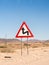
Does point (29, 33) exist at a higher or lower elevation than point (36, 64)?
higher

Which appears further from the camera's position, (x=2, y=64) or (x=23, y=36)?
(x=23, y=36)

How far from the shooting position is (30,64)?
Answer: 38.5 feet

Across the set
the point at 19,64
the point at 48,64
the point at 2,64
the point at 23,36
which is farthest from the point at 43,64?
the point at 23,36

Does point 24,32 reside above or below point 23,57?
above

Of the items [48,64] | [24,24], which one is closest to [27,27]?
[24,24]

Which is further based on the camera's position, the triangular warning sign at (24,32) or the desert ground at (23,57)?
the triangular warning sign at (24,32)

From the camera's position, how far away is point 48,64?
12.0 metres

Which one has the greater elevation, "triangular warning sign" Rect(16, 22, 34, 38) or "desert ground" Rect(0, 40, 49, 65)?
"triangular warning sign" Rect(16, 22, 34, 38)

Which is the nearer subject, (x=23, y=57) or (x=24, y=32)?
(x=23, y=57)

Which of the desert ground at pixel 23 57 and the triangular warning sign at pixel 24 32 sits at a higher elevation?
the triangular warning sign at pixel 24 32

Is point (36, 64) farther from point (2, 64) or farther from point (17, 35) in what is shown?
point (17, 35)

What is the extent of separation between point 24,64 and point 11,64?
622 mm

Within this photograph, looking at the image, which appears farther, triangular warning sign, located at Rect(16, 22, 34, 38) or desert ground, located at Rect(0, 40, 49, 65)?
triangular warning sign, located at Rect(16, 22, 34, 38)

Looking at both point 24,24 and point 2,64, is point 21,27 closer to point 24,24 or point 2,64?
point 24,24
